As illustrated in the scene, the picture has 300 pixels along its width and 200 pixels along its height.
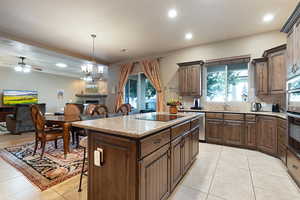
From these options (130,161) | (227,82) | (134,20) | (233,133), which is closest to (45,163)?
(130,161)

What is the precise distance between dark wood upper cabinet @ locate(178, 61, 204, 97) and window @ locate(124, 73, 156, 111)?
4.74 ft

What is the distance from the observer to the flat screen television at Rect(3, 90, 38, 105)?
6.98 meters

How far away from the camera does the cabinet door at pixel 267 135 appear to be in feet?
9.62

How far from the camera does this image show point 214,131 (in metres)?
3.76

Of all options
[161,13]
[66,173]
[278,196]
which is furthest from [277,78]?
[66,173]

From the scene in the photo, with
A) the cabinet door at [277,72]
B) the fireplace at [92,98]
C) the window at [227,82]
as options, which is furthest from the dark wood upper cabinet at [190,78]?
the fireplace at [92,98]

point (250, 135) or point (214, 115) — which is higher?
point (214, 115)

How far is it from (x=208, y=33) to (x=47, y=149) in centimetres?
495

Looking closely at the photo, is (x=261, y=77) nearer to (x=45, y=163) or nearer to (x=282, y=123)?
(x=282, y=123)

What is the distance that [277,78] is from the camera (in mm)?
3086

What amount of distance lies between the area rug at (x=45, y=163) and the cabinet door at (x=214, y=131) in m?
3.18

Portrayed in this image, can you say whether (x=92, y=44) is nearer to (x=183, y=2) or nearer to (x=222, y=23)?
(x=183, y=2)

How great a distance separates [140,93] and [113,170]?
15.4 ft

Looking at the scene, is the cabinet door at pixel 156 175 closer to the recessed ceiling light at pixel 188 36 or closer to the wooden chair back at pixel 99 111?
the wooden chair back at pixel 99 111
